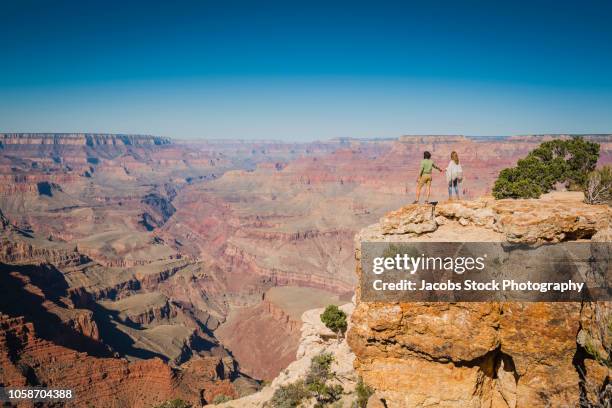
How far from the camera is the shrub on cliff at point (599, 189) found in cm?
1425

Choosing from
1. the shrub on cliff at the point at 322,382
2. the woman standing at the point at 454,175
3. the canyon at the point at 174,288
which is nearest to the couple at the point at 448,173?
the woman standing at the point at 454,175

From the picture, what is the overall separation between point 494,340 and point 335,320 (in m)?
18.3

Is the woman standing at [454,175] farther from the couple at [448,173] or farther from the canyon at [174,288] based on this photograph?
the canyon at [174,288]

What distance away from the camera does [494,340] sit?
30.5 ft

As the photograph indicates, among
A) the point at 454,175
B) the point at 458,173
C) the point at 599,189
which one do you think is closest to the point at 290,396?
the point at 454,175

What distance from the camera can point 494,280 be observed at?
9.23 metres

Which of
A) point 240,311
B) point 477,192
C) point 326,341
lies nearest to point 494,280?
point 326,341

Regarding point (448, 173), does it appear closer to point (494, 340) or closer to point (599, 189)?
point (494, 340)

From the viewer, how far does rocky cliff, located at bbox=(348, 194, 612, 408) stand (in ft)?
28.9

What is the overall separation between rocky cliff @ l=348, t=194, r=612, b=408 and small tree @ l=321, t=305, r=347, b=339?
1645cm

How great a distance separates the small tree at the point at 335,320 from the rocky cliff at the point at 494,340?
16448mm

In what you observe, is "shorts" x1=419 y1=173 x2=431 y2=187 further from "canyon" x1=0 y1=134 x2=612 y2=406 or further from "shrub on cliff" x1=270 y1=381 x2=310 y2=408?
"shrub on cliff" x1=270 y1=381 x2=310 y2=408

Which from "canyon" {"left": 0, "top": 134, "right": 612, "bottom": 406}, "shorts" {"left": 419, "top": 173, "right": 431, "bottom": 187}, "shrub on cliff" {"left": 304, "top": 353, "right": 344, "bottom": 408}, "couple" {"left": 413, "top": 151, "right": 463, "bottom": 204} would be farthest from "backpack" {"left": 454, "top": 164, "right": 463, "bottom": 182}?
"shrub on cliff" {"left": 304, "top": 353, "right": 344, "bottom": 408}

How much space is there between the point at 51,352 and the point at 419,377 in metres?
39.3
